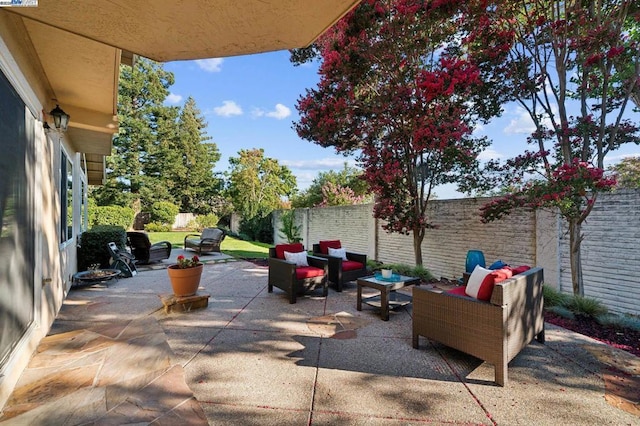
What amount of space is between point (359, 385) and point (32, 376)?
2.87 metres

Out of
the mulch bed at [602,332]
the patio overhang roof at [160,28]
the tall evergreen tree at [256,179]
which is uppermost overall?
the tall evergreen tree at [256,179]

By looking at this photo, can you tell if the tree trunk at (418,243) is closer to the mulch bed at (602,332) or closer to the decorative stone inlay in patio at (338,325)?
the mulch bed at (602,332)

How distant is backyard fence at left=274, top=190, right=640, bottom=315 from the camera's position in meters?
4.25

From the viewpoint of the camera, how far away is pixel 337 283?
18.8 ft

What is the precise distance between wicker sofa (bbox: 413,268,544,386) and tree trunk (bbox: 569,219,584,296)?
185 cm

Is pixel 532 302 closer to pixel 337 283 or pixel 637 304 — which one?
pixel 637 304

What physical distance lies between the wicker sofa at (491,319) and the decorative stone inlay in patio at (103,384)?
2.25 metres

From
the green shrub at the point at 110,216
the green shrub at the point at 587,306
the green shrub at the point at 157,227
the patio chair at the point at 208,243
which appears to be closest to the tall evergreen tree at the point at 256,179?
the green shrub at the point at 157,227

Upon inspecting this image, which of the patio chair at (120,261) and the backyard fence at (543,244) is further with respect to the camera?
the patio chair at (120,261)

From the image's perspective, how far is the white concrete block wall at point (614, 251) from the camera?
4.16 m

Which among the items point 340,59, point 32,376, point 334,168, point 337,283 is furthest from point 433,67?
point 334,168

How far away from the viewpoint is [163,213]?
2150 cm

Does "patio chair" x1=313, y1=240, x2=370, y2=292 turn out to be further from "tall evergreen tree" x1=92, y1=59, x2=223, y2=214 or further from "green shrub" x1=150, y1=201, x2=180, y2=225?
"tall evergreen tree" x1=92, y1=59, x2=223, y2=214

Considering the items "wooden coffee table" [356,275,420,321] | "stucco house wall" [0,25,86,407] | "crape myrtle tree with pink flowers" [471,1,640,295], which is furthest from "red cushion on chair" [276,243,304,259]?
"crape myrtle tree with pink flowers" [471,1,640,295]
